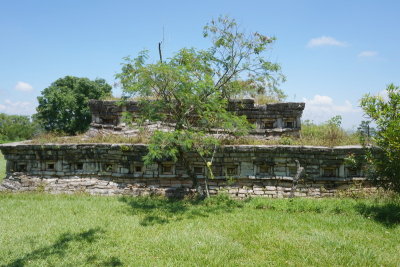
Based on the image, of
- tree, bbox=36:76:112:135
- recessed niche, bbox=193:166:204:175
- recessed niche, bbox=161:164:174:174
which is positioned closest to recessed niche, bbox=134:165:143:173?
recessed niche, bbox=161:164:174:174

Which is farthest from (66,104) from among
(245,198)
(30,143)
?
(245,198)

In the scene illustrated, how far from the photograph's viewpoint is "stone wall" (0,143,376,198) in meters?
8.30

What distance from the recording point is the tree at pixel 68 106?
23844 mm

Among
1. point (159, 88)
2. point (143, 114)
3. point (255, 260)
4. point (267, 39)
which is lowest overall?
point (255, 260)

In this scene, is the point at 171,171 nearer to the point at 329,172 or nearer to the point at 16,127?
the point at 329,172

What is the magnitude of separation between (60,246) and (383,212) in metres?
6.58

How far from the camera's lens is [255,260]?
14.9ft

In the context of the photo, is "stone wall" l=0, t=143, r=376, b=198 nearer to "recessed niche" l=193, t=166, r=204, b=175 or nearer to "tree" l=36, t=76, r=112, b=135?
"recessed niche" l=193, t=166, r=204, b=175

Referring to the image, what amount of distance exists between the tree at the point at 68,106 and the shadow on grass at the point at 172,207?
Answer: 58.5ft

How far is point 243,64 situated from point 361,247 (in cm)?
605

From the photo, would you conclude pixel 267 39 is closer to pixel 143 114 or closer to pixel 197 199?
pixel 143 114

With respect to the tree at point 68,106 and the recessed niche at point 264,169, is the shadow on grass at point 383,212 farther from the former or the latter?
the tree at point 68,106

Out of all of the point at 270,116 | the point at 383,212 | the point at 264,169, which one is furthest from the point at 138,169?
the point at 383,212

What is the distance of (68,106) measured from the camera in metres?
23.8
